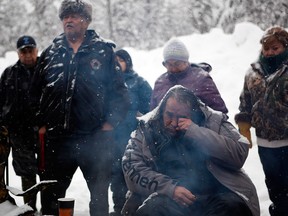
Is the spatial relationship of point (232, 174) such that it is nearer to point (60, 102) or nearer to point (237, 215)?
point (237, 215)

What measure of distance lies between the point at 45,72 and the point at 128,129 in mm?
1891

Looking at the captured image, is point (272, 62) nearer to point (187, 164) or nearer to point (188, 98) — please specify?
point (188, 98)

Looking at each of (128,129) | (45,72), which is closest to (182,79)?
(45,72)

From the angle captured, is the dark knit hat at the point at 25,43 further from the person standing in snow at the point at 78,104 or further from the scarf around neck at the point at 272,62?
the scarf around neck at the point at 272,62

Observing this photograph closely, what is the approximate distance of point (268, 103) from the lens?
181 inches

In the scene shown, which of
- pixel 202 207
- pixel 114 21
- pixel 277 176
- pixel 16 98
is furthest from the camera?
pixel 114 21

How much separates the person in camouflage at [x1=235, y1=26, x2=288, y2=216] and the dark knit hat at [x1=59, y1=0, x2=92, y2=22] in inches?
70.3

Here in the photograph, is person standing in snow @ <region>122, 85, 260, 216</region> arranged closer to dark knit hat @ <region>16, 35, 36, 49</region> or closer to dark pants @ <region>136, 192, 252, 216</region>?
dark pants @ <region>136, 192, 252, 216</region>

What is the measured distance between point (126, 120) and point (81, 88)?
6.00 feet

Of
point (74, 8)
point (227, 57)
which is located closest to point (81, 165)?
point (74, 8)

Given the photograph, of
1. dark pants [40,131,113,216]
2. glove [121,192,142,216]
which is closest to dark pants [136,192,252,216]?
glove [121,192,142,216]

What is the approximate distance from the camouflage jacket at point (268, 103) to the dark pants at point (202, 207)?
1.59 m

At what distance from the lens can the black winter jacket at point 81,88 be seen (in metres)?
4.12

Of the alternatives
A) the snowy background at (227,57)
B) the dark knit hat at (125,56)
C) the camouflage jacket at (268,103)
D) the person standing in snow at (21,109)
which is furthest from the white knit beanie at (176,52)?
the snowy background at (227,57)
